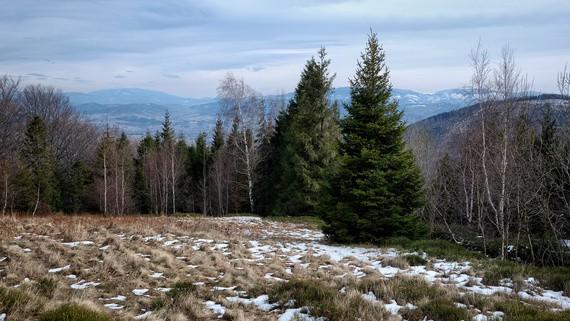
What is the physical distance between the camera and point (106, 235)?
40.1 ft

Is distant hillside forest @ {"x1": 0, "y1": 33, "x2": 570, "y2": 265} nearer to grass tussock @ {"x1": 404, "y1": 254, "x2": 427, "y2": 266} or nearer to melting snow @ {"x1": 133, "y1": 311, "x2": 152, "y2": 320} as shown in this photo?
grass tussock @ {"x1": 404, "y1": 254, "x2": 427, "y2": 266}

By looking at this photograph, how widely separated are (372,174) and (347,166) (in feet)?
3.59

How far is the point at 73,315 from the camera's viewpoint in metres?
4.64

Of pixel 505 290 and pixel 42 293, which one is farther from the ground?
pixel 42 293

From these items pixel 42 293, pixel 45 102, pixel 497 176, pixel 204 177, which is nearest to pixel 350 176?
pixel 497 176

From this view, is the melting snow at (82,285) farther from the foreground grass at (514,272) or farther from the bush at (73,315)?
the foreground grass at (514,272)

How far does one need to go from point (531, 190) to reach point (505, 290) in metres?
7.37

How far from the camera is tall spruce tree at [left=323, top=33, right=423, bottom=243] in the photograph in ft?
48.4

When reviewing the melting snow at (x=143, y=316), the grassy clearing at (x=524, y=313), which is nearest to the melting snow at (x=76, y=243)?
the melting snow at (x=143, y=316)

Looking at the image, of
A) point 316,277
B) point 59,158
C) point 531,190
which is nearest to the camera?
point 316,277

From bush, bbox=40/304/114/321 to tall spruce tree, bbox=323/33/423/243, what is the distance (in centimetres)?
1079

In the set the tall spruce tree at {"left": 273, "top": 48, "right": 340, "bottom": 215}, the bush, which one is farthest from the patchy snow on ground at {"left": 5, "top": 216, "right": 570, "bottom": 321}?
the tall spruce tree at {"left": 273, "top": 48, "right": 340, "bottom": 215}

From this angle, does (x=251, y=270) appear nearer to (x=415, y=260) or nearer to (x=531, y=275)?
(x=415, y=260)

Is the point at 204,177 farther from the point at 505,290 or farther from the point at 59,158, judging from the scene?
the point at 505,290
